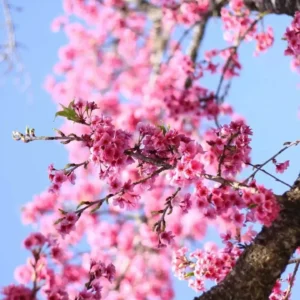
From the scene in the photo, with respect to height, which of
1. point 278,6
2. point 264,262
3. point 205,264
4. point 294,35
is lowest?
point 264,262

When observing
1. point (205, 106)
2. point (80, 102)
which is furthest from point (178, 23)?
point (80, 102)

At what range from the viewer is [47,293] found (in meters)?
2.87

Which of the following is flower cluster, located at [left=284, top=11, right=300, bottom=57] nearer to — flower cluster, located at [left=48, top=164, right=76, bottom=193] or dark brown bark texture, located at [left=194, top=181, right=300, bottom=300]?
dark brown bark texture, located at [left=194, top=181, right=300, bottom=300]

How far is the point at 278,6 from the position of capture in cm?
495

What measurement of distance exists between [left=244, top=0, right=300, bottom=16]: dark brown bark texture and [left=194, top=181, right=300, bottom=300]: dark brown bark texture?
7.32 feet

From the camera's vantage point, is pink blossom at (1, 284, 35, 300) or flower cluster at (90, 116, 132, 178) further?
flower cluster at (90, 116, 132, 178)

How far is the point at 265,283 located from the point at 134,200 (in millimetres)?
1016

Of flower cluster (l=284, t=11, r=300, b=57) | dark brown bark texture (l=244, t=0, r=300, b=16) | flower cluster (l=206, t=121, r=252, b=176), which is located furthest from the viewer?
dark brown bark texture (l=244, t=0, r=300, b=16)

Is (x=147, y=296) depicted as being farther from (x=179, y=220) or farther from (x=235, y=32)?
(x=235, y=32)

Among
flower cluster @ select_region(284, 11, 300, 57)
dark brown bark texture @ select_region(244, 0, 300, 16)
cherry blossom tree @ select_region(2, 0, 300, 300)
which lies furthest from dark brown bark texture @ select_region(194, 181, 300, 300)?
dark brown bark texture @ select_region(244, 0, 300, 16)

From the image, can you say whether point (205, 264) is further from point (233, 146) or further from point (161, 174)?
point (161, 174)

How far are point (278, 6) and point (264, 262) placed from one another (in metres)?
2.83

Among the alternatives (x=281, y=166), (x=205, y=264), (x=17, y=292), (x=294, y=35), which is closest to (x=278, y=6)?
(x=294, y=35)

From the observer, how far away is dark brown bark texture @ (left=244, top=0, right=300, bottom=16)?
4.71 m
